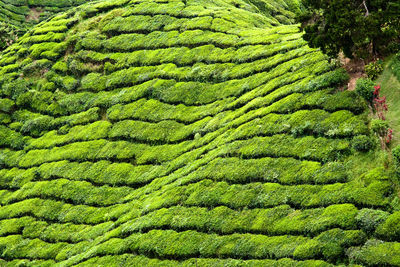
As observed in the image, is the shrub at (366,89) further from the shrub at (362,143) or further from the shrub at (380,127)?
the shrub at (362,143)

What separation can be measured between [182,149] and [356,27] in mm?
18487

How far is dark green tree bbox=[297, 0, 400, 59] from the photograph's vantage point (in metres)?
26.8

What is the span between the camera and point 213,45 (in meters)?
50.6

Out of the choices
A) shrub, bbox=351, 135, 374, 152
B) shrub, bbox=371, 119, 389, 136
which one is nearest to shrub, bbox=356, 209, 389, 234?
shrub, bbox=351, 135, 374, 152

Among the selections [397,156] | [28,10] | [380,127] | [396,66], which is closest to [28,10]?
Result: [28,10]

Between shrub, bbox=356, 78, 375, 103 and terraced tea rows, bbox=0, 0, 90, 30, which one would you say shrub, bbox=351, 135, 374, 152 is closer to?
shrub, bbox=356, 78, 375, 103

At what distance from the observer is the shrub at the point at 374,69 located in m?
29.3

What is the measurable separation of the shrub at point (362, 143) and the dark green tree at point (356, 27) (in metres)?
6.09

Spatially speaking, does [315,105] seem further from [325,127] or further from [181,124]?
[181,124]

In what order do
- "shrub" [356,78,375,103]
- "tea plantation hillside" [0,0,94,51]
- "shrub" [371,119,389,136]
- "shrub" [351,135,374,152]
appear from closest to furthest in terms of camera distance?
1. "shrub" [371,119,389,136]
2. "shrub" [351,135,374,152]
3. "shrub" [356,78,375,103]
4. "tea plantation hillside" [0,0,94,51]

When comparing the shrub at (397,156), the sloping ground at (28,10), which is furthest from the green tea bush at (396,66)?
the sloping ground at (28,10)

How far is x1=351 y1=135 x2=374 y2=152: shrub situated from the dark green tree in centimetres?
609

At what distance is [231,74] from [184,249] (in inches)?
882

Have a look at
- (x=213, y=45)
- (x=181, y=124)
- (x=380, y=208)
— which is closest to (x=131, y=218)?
(x=181, y=124)
